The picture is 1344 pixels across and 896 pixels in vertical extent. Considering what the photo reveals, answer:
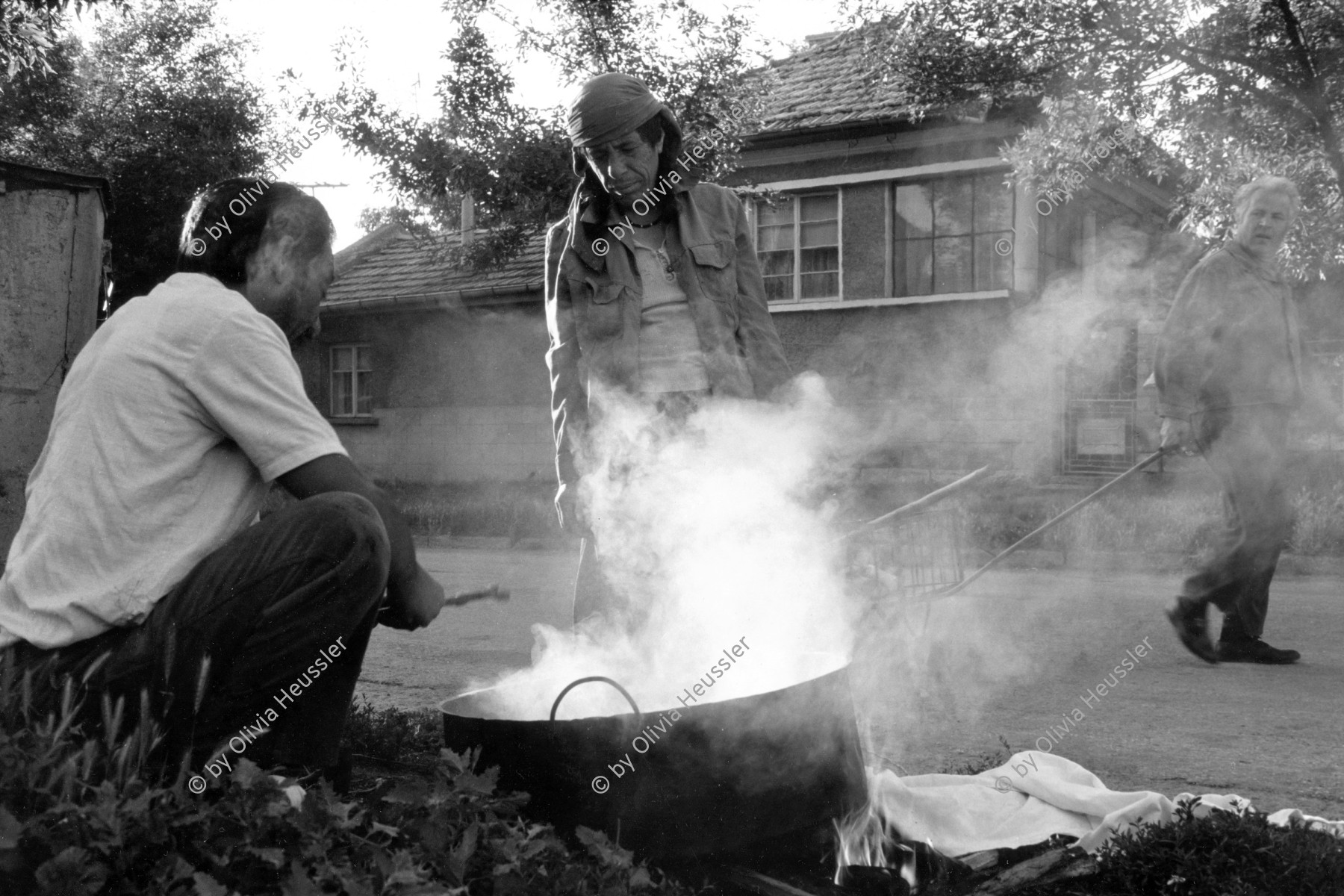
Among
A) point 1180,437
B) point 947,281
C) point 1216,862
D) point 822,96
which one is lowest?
point 1216,862

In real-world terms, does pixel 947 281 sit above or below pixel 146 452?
above

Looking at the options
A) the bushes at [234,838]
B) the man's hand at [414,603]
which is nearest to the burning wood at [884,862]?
the bushes at [234,838]

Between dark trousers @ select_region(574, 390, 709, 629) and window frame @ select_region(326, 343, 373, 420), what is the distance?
2344 centimetres

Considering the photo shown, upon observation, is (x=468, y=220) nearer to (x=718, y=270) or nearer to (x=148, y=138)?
(x=148, y=138)

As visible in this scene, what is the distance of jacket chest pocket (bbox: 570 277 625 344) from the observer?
3773mm

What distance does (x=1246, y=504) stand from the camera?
5.95m

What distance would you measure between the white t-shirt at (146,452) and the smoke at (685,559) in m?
1.24

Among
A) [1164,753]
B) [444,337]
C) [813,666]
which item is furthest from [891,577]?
[444,337]

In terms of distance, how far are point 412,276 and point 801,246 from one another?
9.79m

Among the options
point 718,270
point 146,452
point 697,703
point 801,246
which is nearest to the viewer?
point 146,452

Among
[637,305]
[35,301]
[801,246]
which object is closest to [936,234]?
[801,246]

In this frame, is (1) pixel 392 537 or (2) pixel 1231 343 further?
(2) pixel 1231 343

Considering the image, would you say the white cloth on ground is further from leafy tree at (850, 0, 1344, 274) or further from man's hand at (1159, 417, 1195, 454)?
leafy tree at (850, 0, 1344, 274)

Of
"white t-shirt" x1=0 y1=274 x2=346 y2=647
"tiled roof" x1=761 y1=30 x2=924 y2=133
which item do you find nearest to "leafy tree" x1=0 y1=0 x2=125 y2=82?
"tiled roof" x1=761 y1=30 x2=924 y2=133
